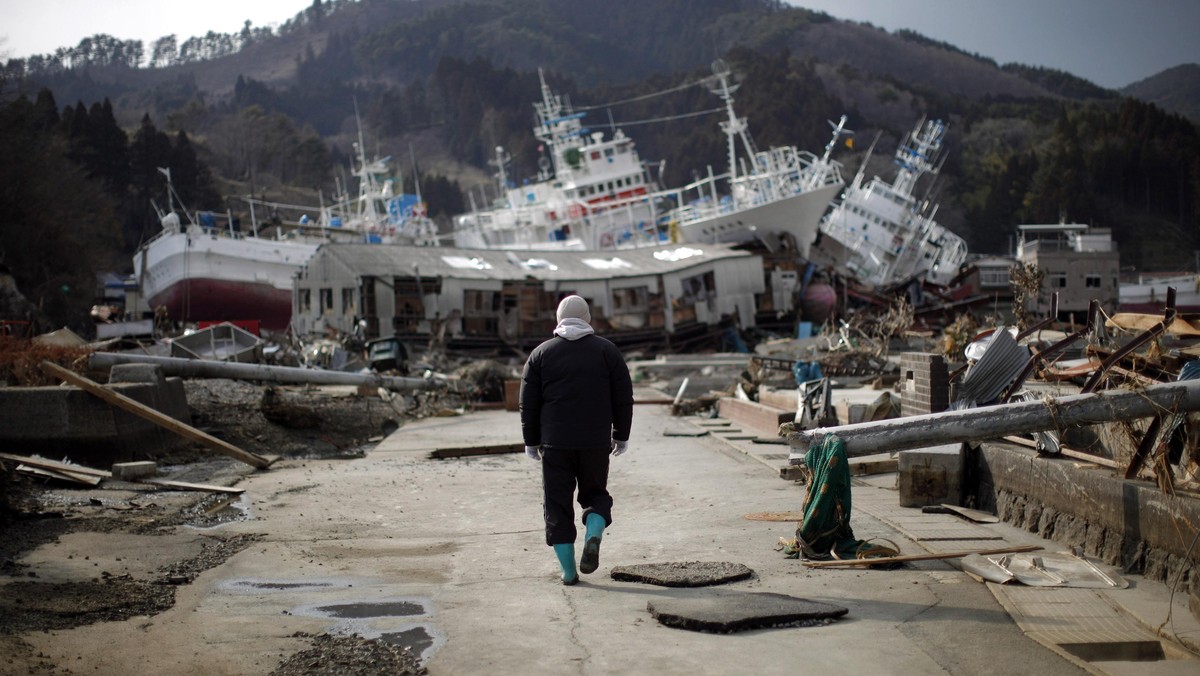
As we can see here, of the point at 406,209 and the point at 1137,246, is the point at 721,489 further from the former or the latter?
the point at 1137,246

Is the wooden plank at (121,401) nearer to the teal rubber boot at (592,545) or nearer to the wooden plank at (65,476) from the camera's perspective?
A: the wooden plank at (65,476)

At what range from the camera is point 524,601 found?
559 centimetres

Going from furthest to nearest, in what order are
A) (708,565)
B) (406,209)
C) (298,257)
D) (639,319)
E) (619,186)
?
(406,209) < (619,186) < (298,257) < (639,319) < (708,565)

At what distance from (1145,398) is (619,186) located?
53887 mm

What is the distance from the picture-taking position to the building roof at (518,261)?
36.5 meters

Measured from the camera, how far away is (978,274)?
5538 cm

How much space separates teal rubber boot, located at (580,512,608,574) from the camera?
6.01 metres

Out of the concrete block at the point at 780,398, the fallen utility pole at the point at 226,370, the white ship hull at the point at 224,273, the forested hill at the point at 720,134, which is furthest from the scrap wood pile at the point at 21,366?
the white ship hull at the point at 224,273

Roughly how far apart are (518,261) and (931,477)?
1306 inches

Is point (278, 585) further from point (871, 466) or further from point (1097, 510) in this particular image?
point (871, 466)

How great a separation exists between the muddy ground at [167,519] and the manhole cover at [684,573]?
1685mm

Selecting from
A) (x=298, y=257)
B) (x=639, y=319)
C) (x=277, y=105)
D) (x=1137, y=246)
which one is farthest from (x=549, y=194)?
(x=277, y=105)

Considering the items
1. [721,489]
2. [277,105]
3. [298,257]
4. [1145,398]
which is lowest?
[721,489]

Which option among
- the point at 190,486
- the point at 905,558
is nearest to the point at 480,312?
the point at 190,486
